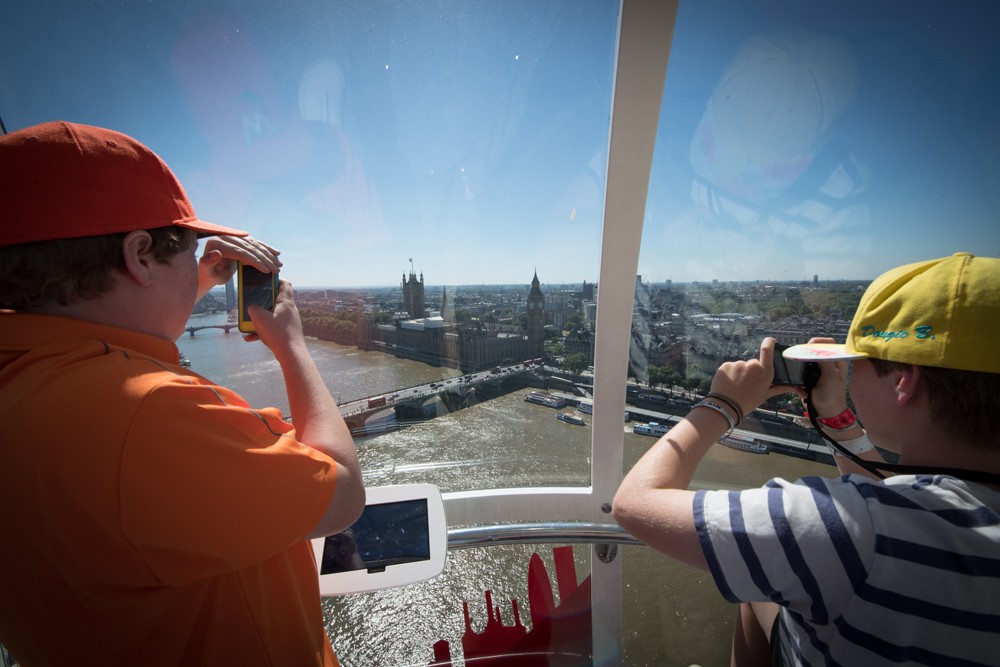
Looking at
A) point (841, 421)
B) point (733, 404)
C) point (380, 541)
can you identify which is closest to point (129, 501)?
point (380, 541)

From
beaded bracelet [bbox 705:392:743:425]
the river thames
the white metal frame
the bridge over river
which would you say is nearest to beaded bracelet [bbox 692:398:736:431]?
beaded bracelet [bbox 705:392:743:425]

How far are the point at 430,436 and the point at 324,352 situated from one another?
993 millimetres

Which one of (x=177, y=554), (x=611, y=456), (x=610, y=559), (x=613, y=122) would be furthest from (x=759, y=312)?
(x=177, y=554)

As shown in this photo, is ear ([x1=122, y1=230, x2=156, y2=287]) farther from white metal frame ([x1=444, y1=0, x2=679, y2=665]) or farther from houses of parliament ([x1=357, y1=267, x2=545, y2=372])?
houses of parliament ([x1=357, y1=267, x2=545, y2=372])

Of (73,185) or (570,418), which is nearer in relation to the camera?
(73,185)

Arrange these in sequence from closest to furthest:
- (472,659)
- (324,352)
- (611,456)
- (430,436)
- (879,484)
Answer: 1. (879,484)
2. (472,659)
3. (611,456)
4. (324,352)
5. (430,436)

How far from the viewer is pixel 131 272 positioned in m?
0.80

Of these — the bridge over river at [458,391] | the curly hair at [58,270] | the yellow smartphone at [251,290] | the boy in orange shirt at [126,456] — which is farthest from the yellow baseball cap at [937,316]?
the bridge over river at [458,391]

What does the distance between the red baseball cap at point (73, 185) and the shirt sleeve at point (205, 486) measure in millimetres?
342

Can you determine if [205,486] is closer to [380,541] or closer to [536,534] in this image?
[380,541]

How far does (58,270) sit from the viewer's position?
2.43 ft

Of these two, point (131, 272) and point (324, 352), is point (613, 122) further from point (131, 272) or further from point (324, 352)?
point (324, 352)

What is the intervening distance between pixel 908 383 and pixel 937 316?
142 mm

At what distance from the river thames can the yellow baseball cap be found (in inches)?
58.2
